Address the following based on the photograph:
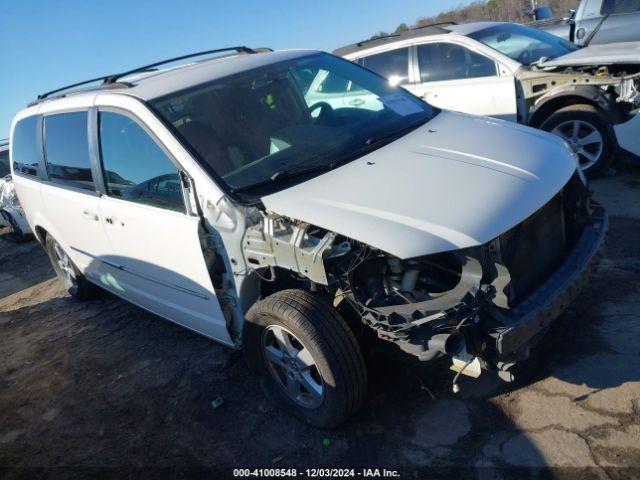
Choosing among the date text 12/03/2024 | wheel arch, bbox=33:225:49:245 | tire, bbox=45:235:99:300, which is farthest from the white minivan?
wheel arch, bbox=33:225:49:245

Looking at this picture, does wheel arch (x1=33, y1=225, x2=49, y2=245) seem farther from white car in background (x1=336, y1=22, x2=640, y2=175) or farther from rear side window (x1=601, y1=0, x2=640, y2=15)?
rear side window (x1=601, y1=0, x2=640, y2=15)

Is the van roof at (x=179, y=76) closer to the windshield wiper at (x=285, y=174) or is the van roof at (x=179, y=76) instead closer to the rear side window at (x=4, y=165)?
the windshield wiper at (x=285, y=174)

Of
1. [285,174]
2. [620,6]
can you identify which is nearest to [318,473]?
[285,174]

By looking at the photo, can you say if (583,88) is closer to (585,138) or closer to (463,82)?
(585,138)

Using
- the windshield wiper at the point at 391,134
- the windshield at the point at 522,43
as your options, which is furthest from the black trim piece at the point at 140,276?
the windshield at the point at 522,43

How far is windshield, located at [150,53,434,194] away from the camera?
288 cm

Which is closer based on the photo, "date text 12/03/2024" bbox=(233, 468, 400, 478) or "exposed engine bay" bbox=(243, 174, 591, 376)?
"exposed engine bay" bbox=(243, 174, 591, 376)

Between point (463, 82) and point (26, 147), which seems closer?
point (26, 147)

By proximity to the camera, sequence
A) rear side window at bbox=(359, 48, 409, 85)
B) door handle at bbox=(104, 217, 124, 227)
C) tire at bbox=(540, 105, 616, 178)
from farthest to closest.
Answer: rear side window at bbox=(359, 48, 409, 85)
tire at bbox=(540, 105, 616, 178)
door handle at bbox=(104, 217, 124, 227)

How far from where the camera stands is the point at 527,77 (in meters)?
5.55

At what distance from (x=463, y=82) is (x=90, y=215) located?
4.42m

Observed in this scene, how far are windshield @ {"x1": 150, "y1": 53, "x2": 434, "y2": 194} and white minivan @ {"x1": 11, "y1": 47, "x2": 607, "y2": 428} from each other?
0.01 meters

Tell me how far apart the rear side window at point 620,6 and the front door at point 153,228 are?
6554 mm

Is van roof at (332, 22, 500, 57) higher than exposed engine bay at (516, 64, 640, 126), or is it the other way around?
van roof at (332, 22, 500, 57)
